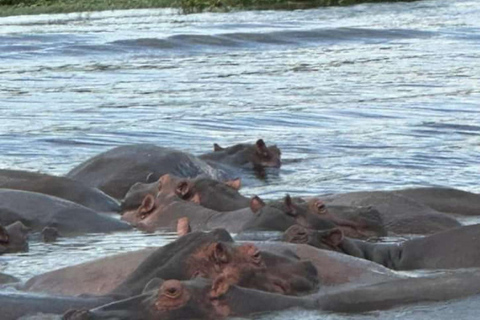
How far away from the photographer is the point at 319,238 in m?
6.41

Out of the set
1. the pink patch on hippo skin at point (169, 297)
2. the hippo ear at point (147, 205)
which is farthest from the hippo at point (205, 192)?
the pink patch on hippo skin at point (169, 297)

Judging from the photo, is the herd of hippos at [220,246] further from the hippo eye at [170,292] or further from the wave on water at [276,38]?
the wave on water at [276,38]

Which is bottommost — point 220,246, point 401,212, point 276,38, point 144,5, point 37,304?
point 144,5

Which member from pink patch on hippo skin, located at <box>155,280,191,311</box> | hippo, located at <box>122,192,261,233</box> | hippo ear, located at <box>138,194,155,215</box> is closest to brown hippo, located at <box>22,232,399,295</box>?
pink patch on hippo skin, located at <box>155,280,191,311</box>

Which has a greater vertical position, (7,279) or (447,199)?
(7,279)

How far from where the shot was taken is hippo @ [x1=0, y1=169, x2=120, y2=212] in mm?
8203

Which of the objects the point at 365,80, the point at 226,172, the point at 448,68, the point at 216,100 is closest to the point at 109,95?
the point at 216,100

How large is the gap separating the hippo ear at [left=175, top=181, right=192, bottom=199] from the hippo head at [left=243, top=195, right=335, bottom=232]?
94 cm

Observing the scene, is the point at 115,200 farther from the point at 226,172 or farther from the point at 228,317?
the point at 228,317

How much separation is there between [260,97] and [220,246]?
9980 mm

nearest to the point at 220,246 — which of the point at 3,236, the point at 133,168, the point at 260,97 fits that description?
Result: the point at 3,236

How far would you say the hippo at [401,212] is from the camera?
7.37 meters

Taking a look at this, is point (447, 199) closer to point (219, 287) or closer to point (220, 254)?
point (220, 254)

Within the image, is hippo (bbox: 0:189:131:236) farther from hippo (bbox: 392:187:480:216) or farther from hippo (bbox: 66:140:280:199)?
hippo (bbox: 392:187:480:216)
